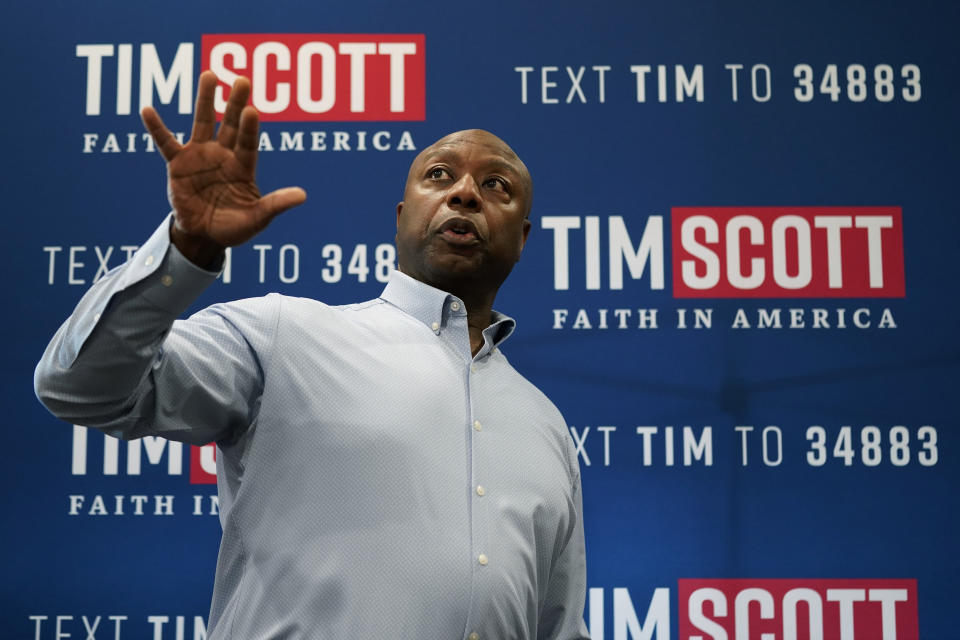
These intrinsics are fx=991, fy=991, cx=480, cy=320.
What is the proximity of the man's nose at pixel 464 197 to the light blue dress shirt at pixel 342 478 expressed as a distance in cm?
26

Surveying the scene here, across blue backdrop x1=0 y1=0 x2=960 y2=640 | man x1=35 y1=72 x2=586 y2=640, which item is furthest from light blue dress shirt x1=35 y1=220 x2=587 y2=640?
blue backdrop x1=0 y1=0 x2=960 y2=640

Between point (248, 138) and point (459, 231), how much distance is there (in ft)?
1.87

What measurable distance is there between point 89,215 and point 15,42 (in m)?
0.44

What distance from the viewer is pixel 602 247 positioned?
217 cm

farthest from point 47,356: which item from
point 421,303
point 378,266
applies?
point 378,266

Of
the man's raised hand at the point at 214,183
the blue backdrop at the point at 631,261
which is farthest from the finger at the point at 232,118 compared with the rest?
the blue backdrop at the point at 631,261

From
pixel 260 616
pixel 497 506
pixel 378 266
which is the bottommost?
pixel 260 616

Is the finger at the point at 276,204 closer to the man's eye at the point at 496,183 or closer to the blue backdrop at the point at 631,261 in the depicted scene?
the man's eye at the point at 496,183

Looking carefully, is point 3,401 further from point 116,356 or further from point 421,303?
point 116,356

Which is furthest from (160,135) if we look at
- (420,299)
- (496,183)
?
(496,183)

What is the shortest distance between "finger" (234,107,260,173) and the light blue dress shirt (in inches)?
8.7

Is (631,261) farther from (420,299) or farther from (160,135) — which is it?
(160,135)

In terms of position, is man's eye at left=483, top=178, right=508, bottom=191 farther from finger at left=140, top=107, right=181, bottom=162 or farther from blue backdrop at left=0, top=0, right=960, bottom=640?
finger at left=140, top=107, right=181, bottom=162

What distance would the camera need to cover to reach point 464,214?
59.9 inches
